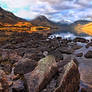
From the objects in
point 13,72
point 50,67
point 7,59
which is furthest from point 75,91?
point 7,59

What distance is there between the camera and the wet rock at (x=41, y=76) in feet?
35.1

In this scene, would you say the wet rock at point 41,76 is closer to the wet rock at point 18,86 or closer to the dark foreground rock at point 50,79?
the dark foreground rock at point 50,79

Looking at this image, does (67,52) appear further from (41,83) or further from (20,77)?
(41,83)

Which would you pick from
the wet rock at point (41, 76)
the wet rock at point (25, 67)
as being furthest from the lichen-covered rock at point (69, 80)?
the wet rock at point (25, 67)

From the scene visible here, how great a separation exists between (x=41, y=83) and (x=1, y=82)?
11.7 feet

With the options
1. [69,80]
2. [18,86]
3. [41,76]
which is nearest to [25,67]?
[18,86]

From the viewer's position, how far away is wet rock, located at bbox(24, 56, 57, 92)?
35.1 ft

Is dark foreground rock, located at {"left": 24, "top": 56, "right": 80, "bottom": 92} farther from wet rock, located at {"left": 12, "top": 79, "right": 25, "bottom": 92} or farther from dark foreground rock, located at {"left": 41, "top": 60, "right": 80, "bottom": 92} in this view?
wet rock, located at {"left": 12, "top": 79, "right": 25, "bottom": 92}

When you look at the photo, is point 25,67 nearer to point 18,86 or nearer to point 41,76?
point 18,86

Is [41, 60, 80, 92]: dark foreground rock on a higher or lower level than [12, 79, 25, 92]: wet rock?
higher

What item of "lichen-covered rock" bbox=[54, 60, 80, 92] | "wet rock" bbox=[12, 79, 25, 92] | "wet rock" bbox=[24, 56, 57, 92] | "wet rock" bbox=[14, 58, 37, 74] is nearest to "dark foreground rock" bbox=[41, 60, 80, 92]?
"lichen-covered rock" bbox=[54, 60, 80, 92]

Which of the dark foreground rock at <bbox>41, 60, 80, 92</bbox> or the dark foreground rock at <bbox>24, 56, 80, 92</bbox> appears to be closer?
the dark foreground rock at <bbox>41, 60, 80, 92</bbox>

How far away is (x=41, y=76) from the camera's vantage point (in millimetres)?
11375

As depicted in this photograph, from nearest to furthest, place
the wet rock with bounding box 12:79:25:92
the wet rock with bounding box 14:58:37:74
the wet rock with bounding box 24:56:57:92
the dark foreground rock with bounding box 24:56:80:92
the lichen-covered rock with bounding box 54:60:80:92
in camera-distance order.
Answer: the lichen-covered rock with bounding box 54:60:80:92, the dark foreground rock with bounding box 24:56:80:92, the wet rock with bounding box 24:56:57:92, the wet rock with bounding box 12:79:25:92, the wet rock with bounding box 14:58:37:74
